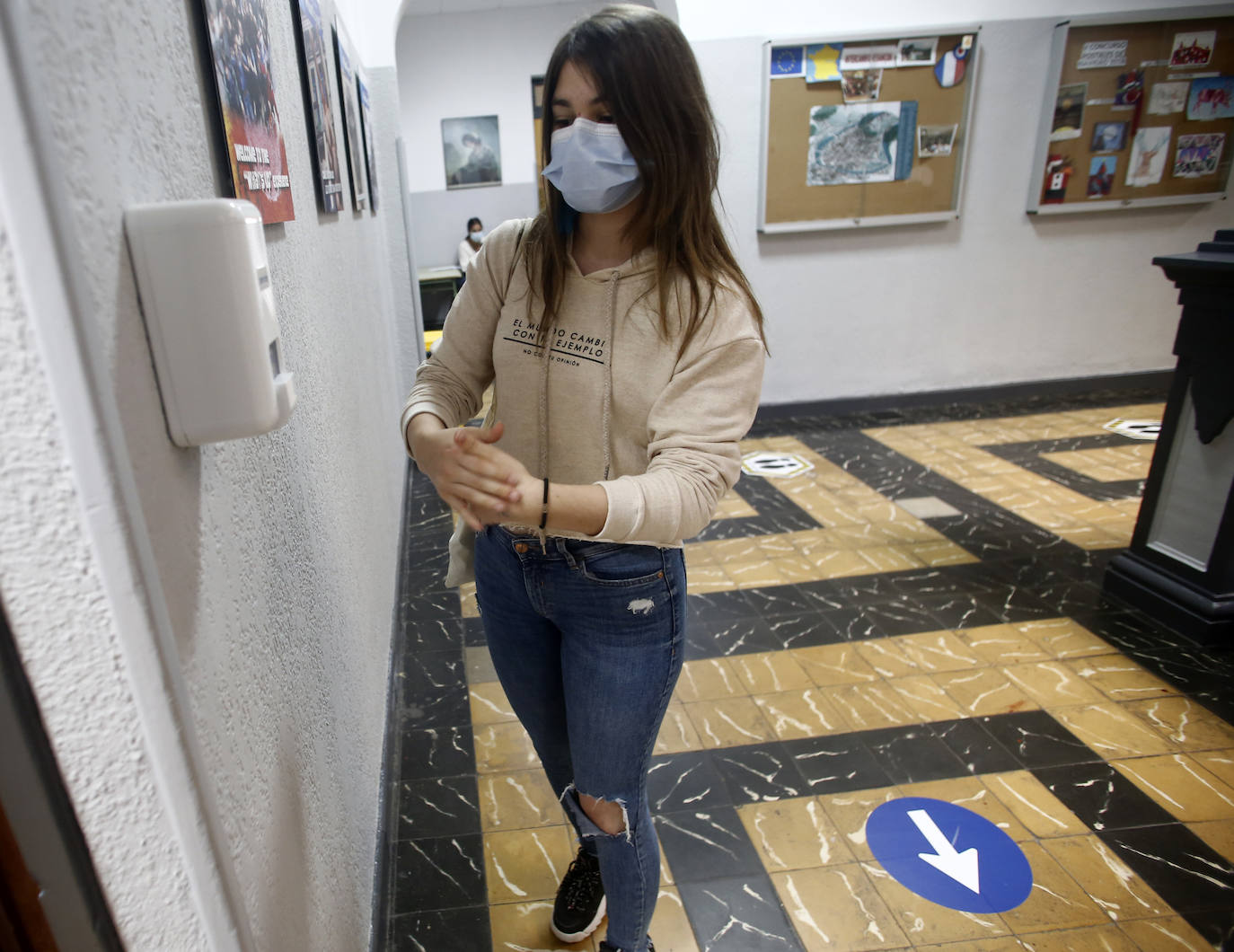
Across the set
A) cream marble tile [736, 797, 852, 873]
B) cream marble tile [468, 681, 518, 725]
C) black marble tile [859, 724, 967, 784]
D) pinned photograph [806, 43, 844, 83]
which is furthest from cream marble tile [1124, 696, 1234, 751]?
pinned photograph [806, 43, 844, 83]

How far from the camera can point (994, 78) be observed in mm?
4473

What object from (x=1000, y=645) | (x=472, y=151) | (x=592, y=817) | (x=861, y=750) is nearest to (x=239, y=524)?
(x=592, y=817)

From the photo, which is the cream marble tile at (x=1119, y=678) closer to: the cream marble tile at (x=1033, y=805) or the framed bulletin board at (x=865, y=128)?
the cream marble tile at (x=1033, y=805)

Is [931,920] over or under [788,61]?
under

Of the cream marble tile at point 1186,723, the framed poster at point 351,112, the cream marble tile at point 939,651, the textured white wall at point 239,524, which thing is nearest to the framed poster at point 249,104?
the textured white wall at point 239,524

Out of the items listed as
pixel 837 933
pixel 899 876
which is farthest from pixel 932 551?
pixel 837 933

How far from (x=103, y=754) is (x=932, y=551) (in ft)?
10.1

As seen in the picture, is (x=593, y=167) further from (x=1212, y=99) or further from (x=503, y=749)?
(x=1212, y=99)

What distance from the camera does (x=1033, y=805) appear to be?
182cm

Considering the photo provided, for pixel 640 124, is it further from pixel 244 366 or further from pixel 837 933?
pixel 837 933

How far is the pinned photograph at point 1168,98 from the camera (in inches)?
177

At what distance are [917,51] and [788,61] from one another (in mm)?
734

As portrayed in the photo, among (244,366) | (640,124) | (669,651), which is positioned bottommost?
(669,651)

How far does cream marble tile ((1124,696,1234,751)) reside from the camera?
200 centimetres
